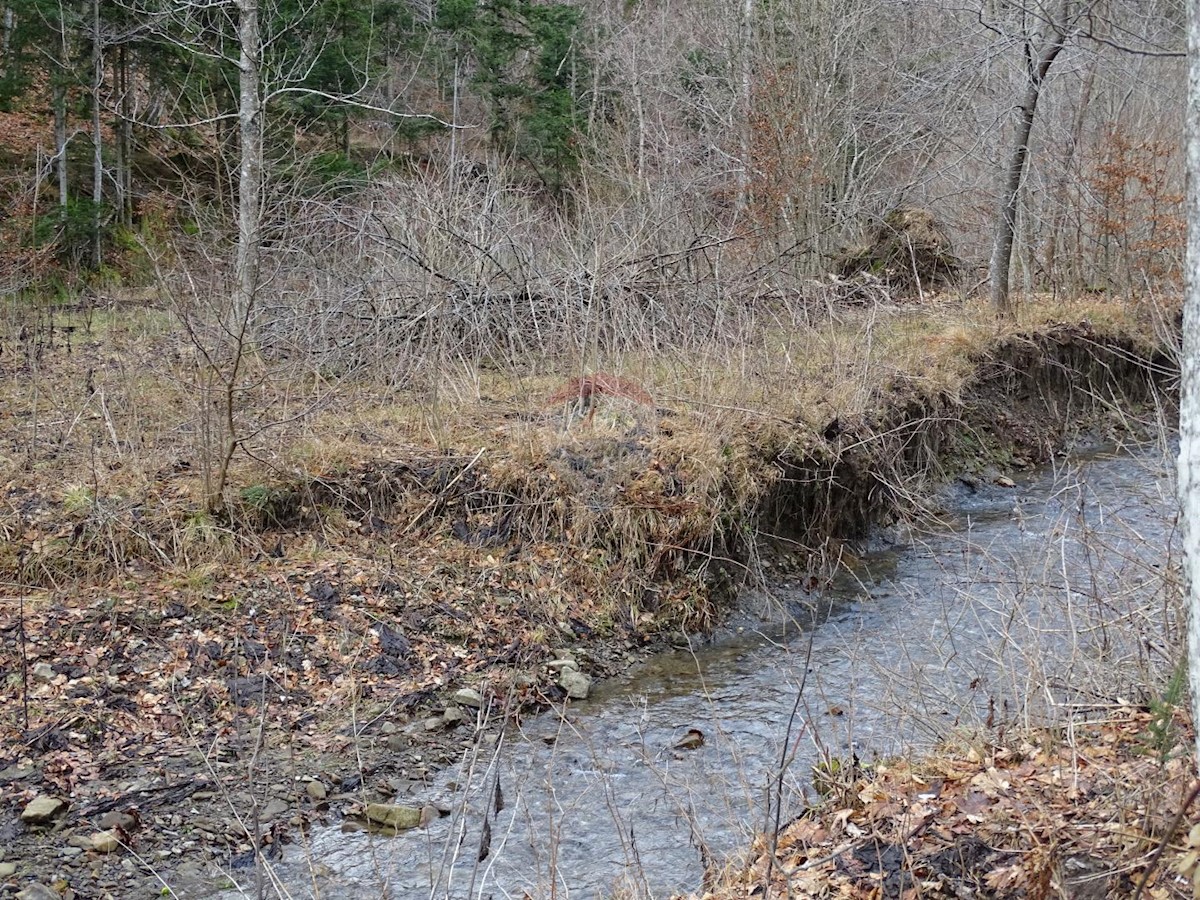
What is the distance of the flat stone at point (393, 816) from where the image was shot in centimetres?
480

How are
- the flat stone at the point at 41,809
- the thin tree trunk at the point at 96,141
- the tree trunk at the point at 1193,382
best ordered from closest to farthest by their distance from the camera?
the tree trunk at the point at 1193,382 < the flat stone at the point at 41,809 < the thin tree trunk at the point at 96,141

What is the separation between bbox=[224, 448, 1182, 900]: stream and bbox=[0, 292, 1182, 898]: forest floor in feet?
0.95

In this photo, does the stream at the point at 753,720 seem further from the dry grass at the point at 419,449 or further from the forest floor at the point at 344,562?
the dry grass at the point at 419,449

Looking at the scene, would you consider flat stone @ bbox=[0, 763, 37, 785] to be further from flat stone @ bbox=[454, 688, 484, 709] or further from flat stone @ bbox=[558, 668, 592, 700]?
flat stone @ bbox=[558, 668, 592, 700]

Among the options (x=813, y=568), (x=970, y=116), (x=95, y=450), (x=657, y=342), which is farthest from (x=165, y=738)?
(x=970, y=116)

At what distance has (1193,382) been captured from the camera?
2.16 meters

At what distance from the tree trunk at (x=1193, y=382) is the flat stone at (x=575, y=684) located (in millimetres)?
4345

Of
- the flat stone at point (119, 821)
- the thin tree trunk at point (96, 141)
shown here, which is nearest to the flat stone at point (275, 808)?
the flat stone at point (119, 821)

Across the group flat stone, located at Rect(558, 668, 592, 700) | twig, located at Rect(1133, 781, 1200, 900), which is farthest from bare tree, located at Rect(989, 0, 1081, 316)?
twig, located at Rect(1133, 781, 1200, 900)

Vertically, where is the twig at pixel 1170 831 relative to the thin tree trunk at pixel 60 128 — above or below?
below

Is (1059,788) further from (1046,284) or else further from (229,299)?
(1046,284)

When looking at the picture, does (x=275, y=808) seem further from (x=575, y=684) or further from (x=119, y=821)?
(x=575, y=684)

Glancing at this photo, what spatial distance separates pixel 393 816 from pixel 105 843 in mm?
1197

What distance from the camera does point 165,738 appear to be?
5270 millimetres
